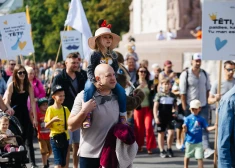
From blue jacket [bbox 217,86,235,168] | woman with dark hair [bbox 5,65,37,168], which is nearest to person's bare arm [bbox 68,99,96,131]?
blue jacket [bbox 217,86,235,168]

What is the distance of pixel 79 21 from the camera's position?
15008 mm

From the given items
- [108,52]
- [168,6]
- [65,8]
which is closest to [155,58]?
[168,6]

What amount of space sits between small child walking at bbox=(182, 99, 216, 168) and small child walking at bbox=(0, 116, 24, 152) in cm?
310

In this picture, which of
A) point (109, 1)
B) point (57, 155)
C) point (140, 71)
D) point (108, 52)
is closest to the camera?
point (108, 52)

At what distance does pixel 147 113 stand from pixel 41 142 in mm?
3178

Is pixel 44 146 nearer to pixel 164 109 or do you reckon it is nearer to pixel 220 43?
pixel 164 109

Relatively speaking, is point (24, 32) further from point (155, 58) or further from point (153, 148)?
point (155, 58)

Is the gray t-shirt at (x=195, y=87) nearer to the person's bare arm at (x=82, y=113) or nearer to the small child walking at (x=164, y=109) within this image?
the small child walking at (x=164, y=109)

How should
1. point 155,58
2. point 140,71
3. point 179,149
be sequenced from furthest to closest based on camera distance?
point 155,58 → point 179,149 → point 140,71

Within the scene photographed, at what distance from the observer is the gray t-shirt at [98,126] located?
23.7 feet

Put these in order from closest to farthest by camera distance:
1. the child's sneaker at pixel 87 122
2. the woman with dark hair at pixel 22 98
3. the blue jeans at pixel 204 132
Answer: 1. the child's sneaker at pixel 87 122
2. the woman with dark hair at pixel 22 98
3. the blue jeans at pixel 204 132

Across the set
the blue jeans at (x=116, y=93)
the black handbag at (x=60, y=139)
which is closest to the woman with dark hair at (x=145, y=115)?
the black handbag at (x=60, y=139)

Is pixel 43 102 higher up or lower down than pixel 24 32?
lower down

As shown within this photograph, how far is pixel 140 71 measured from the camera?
14.4 metres
